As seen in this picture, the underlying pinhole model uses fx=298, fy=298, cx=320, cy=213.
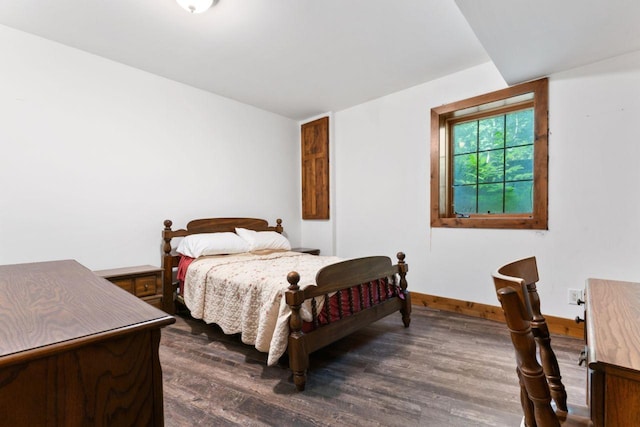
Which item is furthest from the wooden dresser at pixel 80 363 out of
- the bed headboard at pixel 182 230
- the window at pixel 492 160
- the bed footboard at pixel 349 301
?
the window at pixel 492 160

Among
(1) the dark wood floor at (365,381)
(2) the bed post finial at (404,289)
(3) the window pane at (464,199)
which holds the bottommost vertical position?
(1) the dark wood floor at (365,381)

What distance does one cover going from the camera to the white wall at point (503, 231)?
7.37 feet

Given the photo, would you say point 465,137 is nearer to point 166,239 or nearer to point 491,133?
point 491,133

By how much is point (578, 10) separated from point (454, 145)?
1560mm

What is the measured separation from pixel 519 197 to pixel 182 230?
11.0 feet

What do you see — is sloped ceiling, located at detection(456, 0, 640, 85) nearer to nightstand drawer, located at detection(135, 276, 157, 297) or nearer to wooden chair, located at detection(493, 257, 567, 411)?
wooden chair, located at detection(493, 257, 567, 411)

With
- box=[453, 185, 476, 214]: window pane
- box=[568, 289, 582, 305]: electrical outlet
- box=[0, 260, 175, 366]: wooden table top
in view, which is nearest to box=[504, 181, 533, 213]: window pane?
box=[453, 185, 476, 214]: window pane

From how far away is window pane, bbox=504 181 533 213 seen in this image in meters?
2.71

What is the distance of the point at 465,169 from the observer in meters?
3.13

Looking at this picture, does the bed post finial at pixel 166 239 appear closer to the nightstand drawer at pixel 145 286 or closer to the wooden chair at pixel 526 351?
the nightstand drawer at pixel 145 286

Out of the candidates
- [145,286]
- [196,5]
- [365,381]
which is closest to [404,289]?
[365,381]

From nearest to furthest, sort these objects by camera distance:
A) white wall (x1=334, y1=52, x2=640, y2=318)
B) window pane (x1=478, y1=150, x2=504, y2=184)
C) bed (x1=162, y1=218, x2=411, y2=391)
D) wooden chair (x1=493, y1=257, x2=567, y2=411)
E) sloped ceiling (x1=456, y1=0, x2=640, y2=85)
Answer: wooden chair (x1=493, y1=257, x2=567, y2=411), sloped ceiling (x1=456, y1=0, x2=640, y2=85), bed (x1=162, y1=218, x2=411, y2=391), white wall (x1=334, y1=52, x2=640, y2=318), window pane (x1=478, y1=150, x2=504, y2=184)

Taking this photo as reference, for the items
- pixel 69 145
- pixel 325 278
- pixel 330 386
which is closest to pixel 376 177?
pixel 325 278

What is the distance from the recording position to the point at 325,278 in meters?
1.93
